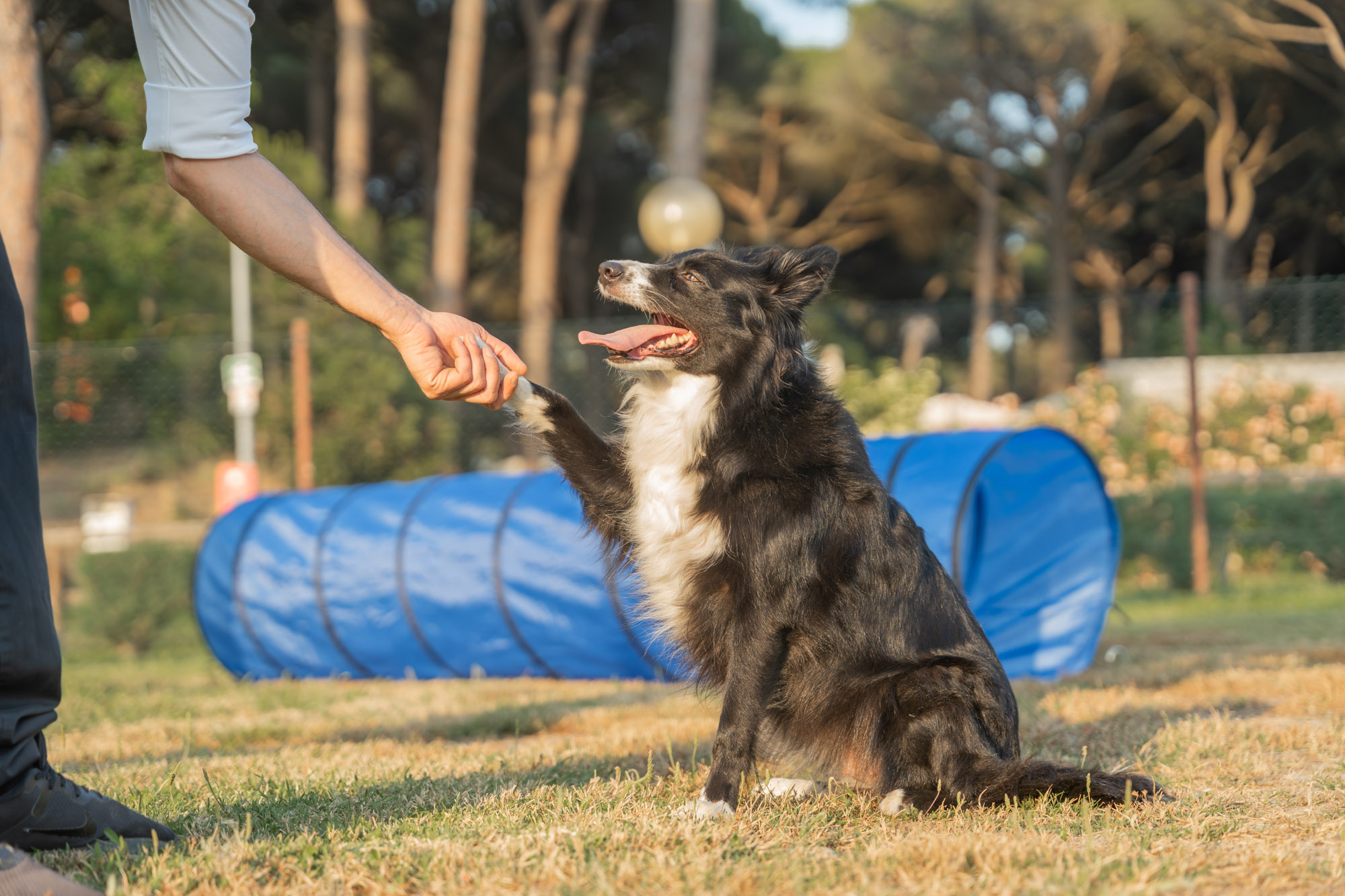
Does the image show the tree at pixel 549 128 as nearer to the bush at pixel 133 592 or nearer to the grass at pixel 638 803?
the bush at pixel 133 592

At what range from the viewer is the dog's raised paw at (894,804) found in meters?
2.81

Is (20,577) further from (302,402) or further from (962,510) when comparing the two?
(302,402)

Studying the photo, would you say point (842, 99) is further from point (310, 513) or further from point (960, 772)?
point (960, 772)

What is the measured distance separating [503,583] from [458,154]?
9.41 metres

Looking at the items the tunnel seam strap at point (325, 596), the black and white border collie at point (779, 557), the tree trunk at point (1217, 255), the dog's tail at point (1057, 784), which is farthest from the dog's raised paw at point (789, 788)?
the tree trunk at point (1217, 255)

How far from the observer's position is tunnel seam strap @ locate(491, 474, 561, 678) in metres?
6.13

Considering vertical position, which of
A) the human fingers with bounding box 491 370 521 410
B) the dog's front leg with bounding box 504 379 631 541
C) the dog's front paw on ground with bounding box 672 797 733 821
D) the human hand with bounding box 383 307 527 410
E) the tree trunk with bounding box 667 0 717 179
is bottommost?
the dog's front paw on ground with bounding box 672 797 733 821

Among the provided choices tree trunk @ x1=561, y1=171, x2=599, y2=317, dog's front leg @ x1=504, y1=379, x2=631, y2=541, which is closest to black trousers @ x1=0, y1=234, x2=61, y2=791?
dog's front leg @ x1=504, y1=379, x2=631, y2=541

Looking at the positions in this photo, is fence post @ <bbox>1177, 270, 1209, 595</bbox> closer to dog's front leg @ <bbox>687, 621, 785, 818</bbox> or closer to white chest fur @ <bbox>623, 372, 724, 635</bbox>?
white chest fur @ <bbox>623, 372, 724, 635</bbox>

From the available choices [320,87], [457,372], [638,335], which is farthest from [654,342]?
[320,87]

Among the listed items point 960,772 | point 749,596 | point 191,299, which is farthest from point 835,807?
point 191,299

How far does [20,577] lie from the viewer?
77.6 inches

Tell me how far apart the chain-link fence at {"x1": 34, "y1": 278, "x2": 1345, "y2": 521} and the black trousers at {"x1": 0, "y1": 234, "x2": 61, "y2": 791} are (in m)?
8.38

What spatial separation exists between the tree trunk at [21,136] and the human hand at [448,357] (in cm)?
386
